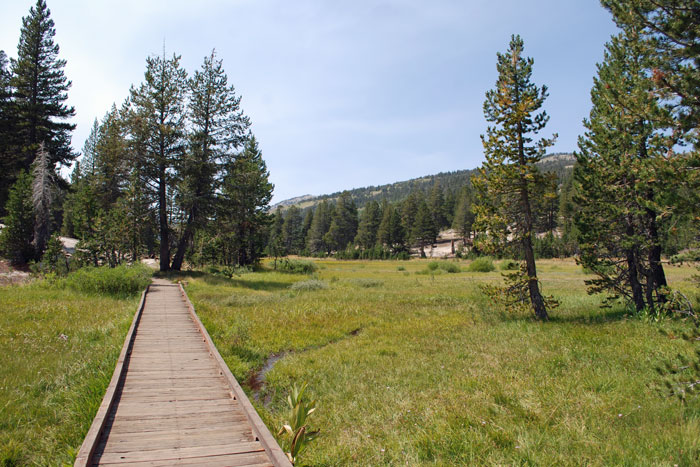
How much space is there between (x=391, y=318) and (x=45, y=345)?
11.9 metres

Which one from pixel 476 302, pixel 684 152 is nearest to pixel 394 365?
pixel 684 152

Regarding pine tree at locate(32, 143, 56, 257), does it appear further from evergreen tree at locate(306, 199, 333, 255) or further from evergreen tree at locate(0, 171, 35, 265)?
evergreen tree at locate(306, 199, 333, 255)

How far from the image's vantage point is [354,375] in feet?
29.4

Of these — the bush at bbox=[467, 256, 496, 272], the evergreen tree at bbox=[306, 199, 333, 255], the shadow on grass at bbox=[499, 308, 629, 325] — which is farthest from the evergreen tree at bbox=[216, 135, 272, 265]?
the evergreen tree at bbox=[306, 199, 333, 255]

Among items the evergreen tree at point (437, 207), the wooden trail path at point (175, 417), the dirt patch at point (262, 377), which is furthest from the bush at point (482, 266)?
the evergreen tree at point (437, 207)

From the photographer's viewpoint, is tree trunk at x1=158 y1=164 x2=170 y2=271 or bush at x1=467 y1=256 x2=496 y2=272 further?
bush at x1=467 y1=256 x2=496 y2=272

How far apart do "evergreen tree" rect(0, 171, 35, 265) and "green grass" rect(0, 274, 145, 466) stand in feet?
47.3

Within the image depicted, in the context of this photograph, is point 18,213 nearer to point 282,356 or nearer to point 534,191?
point 282,356

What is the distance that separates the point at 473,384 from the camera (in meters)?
7.61

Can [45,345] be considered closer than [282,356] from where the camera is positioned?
Yes

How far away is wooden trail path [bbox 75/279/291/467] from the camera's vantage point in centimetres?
456

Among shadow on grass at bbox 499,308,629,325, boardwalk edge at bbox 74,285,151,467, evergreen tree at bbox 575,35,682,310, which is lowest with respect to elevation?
shadow on grass at bbox 499,308,629,325

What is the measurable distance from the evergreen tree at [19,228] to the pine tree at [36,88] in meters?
9.76

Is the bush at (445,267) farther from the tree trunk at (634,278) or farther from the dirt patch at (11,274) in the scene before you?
the dirt patch at (11,274)
